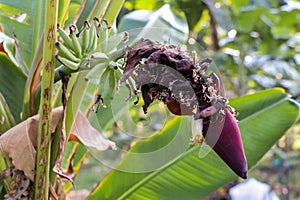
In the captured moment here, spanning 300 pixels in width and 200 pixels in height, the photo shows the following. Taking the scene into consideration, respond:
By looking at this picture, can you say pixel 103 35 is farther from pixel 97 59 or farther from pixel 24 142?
pixel 24 142

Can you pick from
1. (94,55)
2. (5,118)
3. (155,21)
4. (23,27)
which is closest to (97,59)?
(94,55)

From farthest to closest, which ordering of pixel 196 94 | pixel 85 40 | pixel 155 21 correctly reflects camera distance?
pixel 155 21, pixel 85 40, pixel 196 94

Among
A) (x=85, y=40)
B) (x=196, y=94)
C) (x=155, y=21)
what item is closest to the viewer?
(x=196, y=94)

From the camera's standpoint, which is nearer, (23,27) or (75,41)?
(75,41)

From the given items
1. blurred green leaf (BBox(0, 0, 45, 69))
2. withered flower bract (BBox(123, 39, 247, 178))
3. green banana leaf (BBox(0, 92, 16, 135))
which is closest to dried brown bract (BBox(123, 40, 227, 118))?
withered flower bract (BBox(123, 39, 247, 178))

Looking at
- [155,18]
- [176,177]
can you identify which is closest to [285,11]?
[155,18]

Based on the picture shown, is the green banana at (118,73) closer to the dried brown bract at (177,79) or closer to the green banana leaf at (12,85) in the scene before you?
the dried brown bract at (177,79)

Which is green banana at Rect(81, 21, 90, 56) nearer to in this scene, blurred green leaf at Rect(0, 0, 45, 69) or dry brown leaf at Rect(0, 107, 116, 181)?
dry brown leaf at Rect(0, 107, 116, 181)

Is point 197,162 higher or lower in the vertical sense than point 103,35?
lower
